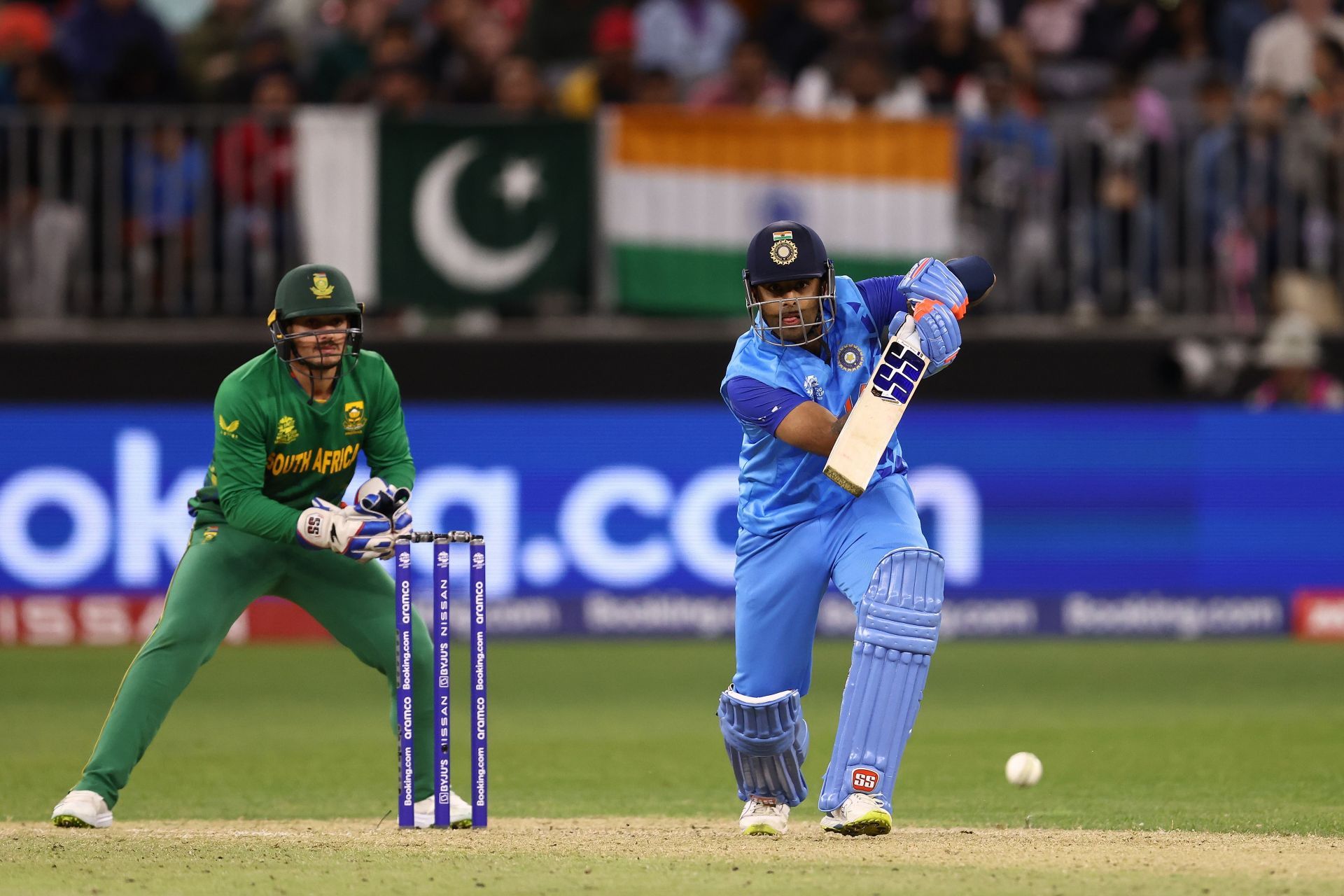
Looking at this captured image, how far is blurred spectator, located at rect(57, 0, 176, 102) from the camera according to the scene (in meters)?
14.4

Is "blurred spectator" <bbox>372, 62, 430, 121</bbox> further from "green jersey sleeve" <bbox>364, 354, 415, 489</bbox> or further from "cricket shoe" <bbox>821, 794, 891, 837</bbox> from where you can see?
"cricket shoe" <bbox>821, 794, 891, 837</bbox>

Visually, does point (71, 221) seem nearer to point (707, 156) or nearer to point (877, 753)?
point (707, 156)

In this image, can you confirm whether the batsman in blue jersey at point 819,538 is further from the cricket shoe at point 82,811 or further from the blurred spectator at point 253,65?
the blurred spectator at point 253,65

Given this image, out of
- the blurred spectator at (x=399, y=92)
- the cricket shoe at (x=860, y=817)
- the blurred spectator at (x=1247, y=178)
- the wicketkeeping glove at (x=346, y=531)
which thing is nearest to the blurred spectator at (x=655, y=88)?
the blurred spectator at (x=399, y=92)

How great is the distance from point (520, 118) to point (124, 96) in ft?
9.23

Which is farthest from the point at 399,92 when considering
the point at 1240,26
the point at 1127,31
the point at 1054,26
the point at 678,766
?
the point at 678,766

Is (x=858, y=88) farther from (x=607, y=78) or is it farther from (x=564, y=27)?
(x=564, y=27)

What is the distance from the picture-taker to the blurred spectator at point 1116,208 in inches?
553

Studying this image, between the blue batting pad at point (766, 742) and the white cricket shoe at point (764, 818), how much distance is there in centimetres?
3

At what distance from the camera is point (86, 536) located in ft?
45.7

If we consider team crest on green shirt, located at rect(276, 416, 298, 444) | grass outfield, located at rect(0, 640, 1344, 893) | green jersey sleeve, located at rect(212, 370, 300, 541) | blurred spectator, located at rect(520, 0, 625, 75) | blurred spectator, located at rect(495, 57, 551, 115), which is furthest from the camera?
blurred spectator, located at rect(520, 0, 625, 75)

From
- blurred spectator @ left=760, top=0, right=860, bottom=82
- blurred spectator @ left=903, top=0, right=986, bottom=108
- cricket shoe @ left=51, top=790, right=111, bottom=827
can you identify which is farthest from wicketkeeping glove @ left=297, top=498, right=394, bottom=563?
blurred spectator @ left=760, top=0, right=860, bottom=82

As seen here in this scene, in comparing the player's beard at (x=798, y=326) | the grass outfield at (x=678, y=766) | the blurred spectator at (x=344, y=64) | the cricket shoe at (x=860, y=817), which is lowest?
the grass outfield at (x=678, y=766)

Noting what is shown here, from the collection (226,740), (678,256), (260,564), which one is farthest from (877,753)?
(678,256)
